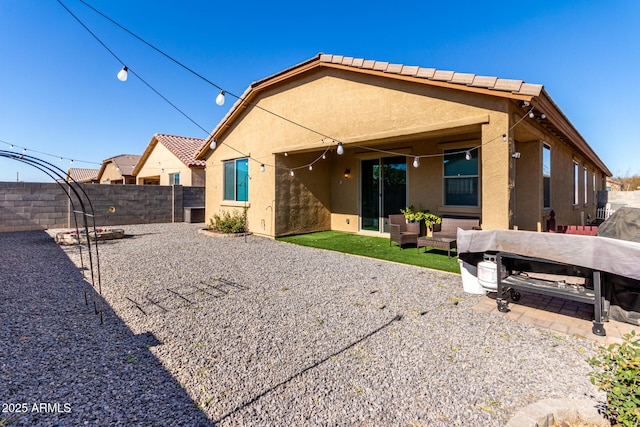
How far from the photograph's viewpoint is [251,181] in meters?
11.4

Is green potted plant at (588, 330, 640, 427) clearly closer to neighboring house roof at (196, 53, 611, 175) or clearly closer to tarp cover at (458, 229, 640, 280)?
tarp cover at (458, 229, 640, 280)

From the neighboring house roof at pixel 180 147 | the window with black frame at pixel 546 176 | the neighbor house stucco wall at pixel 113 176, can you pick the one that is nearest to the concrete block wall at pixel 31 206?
the neighboring house roof at pixel 180 147

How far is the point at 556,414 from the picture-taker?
2.12 m

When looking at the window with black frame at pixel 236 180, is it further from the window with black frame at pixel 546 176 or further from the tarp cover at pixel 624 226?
the tarp cover at pixel 624 226

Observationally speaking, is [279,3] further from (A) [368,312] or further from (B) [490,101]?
(A) [368,312]

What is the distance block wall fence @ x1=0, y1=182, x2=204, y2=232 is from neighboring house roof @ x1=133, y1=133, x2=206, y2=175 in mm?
2052

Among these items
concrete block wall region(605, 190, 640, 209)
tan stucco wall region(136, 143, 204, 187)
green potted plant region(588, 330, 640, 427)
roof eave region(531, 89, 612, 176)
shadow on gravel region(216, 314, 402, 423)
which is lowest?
shadow on gravel region(216, 314, 402, 423)

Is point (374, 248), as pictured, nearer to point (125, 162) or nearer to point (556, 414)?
point (556, 414)

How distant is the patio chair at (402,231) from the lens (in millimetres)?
8344

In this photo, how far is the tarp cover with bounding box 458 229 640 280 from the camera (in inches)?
124

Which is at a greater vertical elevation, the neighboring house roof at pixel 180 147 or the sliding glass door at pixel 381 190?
the neighboring house roof at pixel 180 147

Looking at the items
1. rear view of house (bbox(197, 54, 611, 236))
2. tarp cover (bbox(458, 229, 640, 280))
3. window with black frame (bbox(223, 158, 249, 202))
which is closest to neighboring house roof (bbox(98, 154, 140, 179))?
rear view of house (bbox(197, 54, 611, 236))

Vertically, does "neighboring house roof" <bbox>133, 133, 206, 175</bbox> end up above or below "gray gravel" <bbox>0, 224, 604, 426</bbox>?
above

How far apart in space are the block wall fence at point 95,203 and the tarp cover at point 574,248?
39.1ft
